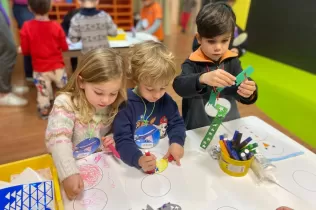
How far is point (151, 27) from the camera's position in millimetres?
2877

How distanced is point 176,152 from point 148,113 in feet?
0.56

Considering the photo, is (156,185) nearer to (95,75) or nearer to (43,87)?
(95,75)

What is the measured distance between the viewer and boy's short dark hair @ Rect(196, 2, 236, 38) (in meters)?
0.88

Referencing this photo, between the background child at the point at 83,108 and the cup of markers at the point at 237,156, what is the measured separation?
0.35 meters

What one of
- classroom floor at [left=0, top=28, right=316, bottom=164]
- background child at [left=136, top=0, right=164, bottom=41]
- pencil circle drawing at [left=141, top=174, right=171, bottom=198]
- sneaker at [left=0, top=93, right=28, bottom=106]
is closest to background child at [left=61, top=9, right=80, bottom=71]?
classroom floor at [left=0, top=28, right=316, bottom=164]

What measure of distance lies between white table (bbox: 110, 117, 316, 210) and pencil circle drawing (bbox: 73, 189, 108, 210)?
7cm

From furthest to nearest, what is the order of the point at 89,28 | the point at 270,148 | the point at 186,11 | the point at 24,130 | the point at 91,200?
1. the point at 186,11
2. the point at 89,28
3. the point at 24,130
4. the point at 270,148
5. the point at 91,200

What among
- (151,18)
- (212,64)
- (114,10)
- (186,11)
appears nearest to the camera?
(212,64)

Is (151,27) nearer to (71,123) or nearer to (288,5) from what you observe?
(288,5)

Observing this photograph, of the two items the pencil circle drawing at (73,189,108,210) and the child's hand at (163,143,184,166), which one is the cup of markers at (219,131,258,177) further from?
the pencil circle drawing at (73,189,108,210)

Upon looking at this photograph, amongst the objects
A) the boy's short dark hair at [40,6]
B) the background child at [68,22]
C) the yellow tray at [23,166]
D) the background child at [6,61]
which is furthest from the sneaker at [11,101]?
the yellow tray at [23,166]

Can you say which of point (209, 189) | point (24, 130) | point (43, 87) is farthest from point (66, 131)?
point (43, 87)

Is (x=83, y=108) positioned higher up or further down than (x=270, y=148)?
higher up

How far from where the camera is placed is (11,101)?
2186mm
